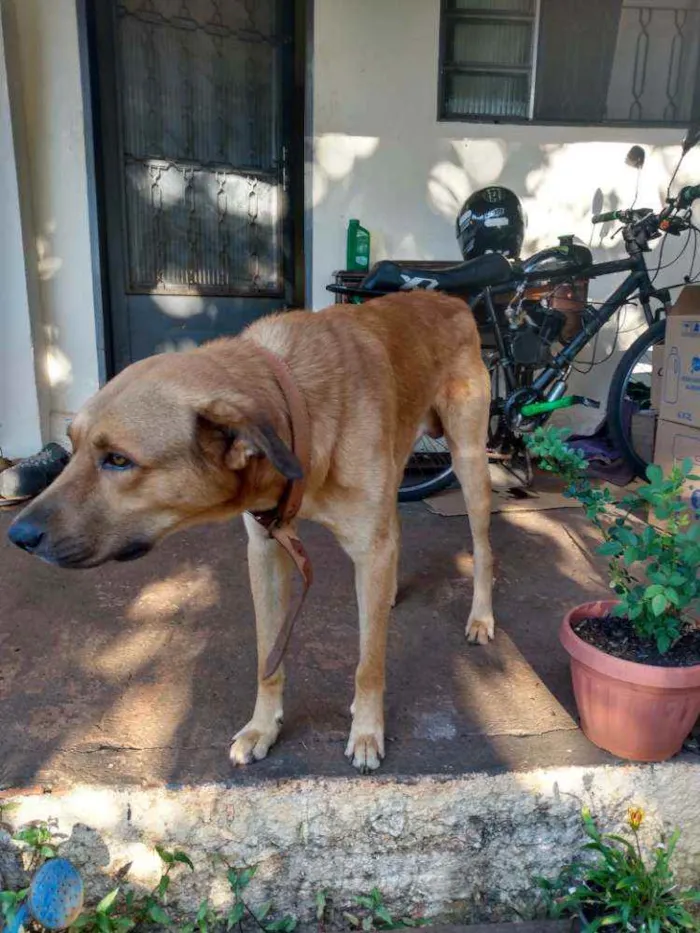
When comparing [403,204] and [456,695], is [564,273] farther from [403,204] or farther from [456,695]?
[456,695]

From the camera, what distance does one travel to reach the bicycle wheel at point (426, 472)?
4551 millimetres

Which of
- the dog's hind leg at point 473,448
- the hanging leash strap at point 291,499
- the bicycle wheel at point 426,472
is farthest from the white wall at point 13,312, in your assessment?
the hanging leash strap at point 291,499

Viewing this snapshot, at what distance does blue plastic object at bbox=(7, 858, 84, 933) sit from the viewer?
1673 mm

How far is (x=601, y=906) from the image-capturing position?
1.91m

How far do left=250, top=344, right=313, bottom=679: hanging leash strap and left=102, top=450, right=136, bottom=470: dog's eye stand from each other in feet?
1.31

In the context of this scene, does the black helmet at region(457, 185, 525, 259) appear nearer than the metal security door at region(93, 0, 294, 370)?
Yes

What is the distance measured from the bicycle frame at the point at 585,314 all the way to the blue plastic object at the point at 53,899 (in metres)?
3.61

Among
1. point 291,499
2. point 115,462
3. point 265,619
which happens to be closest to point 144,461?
point 115,462

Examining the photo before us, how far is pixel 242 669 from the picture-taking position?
102 inches

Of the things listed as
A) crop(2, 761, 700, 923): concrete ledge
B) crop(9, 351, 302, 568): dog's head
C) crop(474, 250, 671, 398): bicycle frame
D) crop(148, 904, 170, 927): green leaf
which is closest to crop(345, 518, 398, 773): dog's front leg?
crop(2, 761, 700, 923): concrete ledge

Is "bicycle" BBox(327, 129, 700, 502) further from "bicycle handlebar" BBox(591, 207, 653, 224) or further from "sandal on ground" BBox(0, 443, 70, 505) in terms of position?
"sandal on ground" BBox(0, 443, 70, 505)

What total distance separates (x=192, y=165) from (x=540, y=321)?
8.72 feet

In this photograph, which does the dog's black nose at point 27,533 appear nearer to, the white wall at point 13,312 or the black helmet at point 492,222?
the white wall at point 13,312

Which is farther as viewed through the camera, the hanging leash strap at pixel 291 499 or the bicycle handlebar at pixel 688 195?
the bicycle handlebar at pixel 688 195
